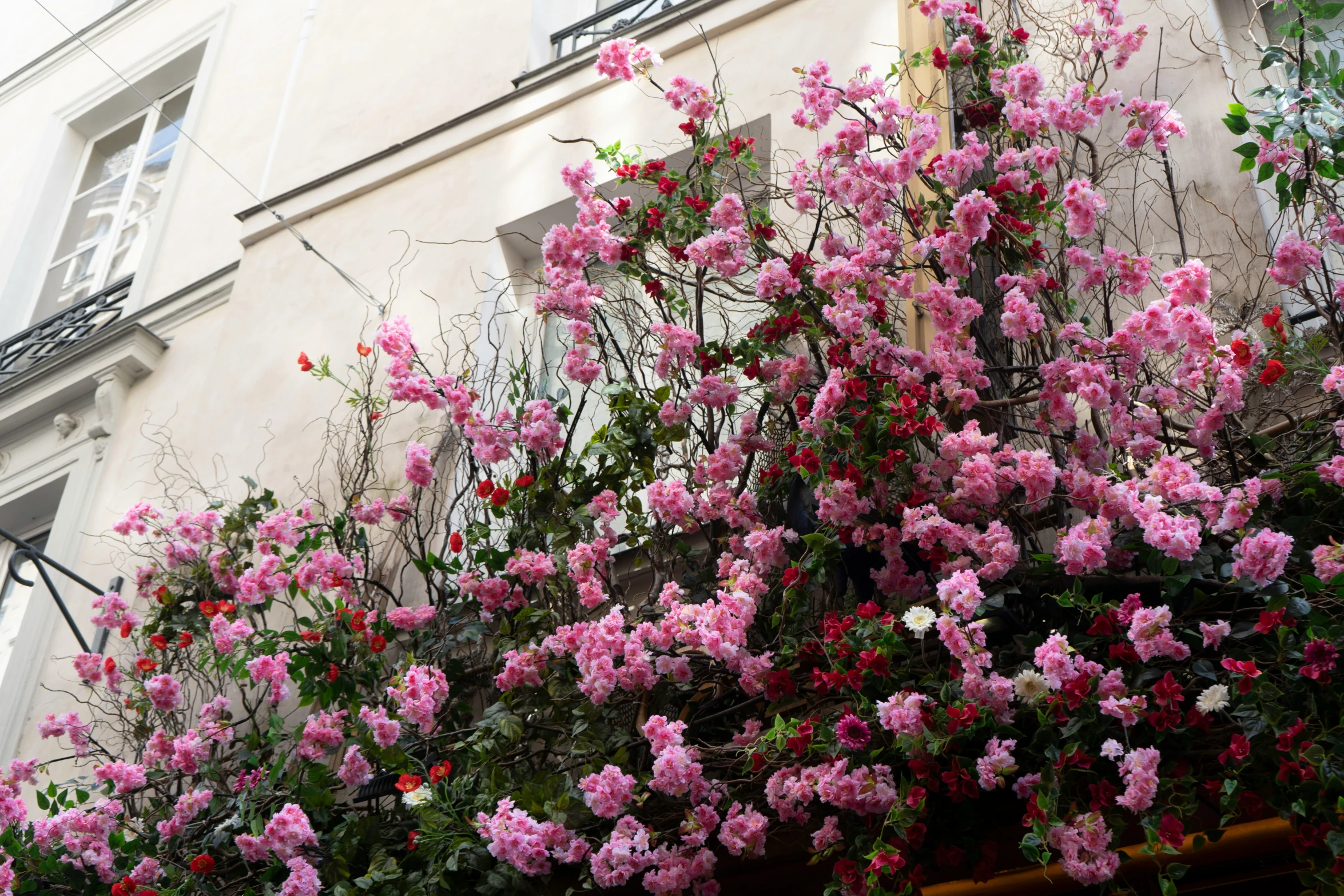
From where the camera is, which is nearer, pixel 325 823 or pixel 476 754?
pixel 476 754

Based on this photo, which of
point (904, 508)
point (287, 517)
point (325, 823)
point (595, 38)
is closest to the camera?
point (904, 508)

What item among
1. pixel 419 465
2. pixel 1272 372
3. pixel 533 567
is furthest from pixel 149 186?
pixel 1272 372

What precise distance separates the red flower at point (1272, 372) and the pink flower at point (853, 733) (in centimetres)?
135

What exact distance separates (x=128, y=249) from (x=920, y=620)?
7.63 meters

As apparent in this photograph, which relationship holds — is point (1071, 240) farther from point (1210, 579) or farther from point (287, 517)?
point (287, 517)

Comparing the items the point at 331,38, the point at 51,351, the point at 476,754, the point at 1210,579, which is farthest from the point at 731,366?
the point at 51,351

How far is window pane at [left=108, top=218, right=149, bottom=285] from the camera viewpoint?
896 cm

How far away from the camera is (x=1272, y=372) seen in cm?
325

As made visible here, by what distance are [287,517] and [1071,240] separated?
3410 mm

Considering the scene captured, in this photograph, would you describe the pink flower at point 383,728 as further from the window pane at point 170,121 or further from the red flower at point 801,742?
the window pane at point 170,121

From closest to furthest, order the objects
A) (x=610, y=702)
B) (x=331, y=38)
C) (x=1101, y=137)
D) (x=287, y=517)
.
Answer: (x=610, y=702), (x=1101, y=137), (x=287, y=517), (x=331, y=38)

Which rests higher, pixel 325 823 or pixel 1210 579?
pixel 1210 579

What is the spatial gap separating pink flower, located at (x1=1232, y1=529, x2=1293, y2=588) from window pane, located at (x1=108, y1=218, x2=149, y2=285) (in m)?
7.84

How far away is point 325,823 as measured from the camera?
4535 millimetres
